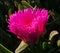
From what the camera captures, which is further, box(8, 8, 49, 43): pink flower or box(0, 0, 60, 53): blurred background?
box(0, 0, 60, 53): blurred background

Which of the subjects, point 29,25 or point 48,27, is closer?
point 29,25

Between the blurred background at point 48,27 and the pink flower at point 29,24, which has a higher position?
the pink flower at point 29,24

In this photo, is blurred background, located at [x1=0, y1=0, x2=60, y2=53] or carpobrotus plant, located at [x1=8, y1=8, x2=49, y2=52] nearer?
carpobrotus plant, located at [x1=8, y1=8, x2=49, y2=52]

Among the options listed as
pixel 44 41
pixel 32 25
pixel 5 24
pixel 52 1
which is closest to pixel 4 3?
pixel 5 24

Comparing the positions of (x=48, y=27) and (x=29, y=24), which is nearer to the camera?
(x=29, y=24)

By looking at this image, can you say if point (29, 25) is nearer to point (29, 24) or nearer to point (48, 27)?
point (29, 24)

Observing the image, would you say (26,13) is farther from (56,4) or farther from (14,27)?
(56,4)

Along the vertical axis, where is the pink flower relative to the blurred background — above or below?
above

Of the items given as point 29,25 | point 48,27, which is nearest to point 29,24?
point 29,25
